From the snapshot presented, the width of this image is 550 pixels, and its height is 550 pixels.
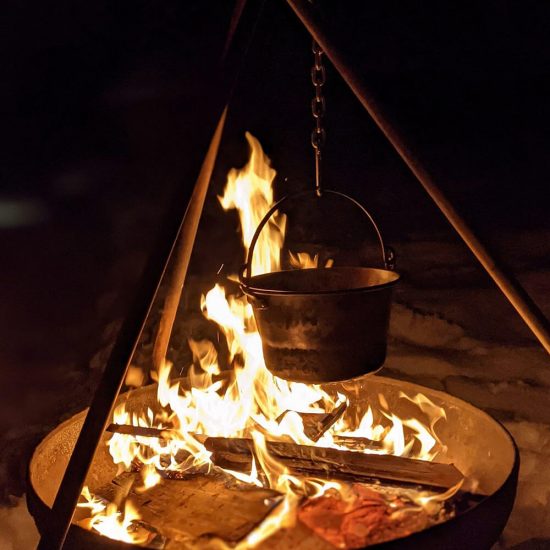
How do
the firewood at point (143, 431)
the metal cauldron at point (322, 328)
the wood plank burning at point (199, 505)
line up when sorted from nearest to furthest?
the wood plank burning at point (199, 505) < the metal cauldron at point (322, 328) < the firewood at point (143, 431)

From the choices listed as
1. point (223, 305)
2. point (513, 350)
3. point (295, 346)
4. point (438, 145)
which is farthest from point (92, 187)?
point (513, 350)

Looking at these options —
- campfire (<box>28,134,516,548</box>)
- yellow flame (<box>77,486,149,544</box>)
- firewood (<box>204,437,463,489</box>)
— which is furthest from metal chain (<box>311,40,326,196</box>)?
yellow flame (<box>77,486,149,544</box>)

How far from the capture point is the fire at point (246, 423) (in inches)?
74.4

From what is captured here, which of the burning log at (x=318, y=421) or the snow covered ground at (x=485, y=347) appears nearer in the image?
the burning log at (x=318, y=421)

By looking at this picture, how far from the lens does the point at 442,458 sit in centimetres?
217

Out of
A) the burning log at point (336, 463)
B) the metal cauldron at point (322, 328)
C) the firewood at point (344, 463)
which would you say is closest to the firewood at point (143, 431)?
the burning log at point (336, 463)

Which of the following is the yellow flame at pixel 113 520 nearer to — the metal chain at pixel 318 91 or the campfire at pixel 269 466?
the campfire at pixel 269 466

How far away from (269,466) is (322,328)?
0.47m

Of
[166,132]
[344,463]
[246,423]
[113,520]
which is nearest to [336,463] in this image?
[344,463]

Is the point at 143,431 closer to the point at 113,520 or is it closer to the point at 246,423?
the point at 113,520

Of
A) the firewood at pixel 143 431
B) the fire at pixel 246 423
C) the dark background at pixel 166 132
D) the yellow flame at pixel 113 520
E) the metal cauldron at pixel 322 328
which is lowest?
the yellow flame at pixel 113 520

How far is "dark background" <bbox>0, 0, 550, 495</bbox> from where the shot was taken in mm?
2154

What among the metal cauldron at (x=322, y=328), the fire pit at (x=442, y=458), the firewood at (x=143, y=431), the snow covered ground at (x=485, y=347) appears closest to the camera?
the fire pit at (x=442, y=458)

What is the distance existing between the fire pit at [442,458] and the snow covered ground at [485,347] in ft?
1.92
